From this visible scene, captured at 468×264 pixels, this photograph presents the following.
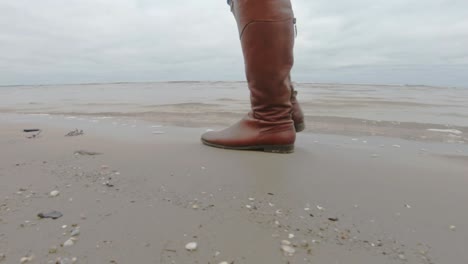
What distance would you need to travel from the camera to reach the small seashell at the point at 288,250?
869mm

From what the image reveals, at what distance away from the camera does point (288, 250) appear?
2.90 feet

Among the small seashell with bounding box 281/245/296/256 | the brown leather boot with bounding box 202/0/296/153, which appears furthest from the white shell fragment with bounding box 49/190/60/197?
the brown leather boot with bounding box 202/0/296/153

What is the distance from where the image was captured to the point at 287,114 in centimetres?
212

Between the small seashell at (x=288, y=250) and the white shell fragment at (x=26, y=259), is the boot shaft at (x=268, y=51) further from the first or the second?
the white shell fragment at (x=26, y=259)

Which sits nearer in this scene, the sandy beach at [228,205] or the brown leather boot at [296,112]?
the sandy beach at [228,205]

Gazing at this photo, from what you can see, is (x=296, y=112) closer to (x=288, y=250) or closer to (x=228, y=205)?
(x=228, y=205)

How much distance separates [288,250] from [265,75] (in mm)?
1326

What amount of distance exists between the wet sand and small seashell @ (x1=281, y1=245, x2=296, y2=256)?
1 centimetres

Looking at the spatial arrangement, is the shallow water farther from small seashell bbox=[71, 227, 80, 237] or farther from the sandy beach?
small seashell bbox=[71, 227, 80, 237]

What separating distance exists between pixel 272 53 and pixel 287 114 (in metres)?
0.42

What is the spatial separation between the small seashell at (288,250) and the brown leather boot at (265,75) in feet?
3.84

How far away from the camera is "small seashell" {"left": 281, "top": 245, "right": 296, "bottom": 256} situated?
0.87m

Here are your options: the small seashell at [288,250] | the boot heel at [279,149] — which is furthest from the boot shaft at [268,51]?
the small seashell at [288,250]

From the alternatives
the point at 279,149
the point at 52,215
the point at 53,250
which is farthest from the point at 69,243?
the point at 279,149
